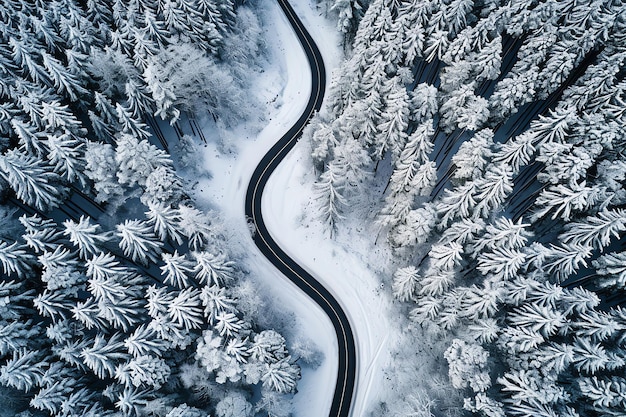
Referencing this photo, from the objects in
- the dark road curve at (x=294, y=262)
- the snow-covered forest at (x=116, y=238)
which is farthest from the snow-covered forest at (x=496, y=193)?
the snow-covered forest at (x=116, y=238)

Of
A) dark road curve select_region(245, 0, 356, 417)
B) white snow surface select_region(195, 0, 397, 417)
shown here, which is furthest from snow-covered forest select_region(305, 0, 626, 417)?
dark road curve select_region(245, 0, 356, 417)

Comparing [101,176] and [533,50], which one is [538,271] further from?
[101,176]

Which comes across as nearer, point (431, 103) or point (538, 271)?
point (538, 271)

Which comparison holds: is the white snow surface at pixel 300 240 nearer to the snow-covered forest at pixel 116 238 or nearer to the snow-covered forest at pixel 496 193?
the snow-covered forest at pixel 496 193

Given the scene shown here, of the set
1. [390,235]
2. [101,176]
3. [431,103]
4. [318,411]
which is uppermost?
[431,103]

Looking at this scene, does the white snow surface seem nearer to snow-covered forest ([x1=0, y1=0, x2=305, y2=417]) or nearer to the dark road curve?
the dark road curve

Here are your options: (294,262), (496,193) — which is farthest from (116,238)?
(496,193)

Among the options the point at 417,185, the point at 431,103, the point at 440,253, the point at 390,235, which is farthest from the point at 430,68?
the point at 440,253
